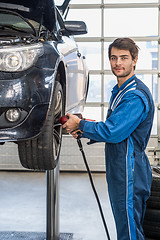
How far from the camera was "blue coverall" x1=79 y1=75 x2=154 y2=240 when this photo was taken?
7.16 feet

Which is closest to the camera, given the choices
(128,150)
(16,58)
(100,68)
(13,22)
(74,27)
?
(16,58)

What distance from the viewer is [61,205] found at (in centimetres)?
506

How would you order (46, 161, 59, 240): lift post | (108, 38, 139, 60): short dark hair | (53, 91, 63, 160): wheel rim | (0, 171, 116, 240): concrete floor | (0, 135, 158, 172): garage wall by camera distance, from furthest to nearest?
(0, 135, 158, 172): garage wall → (0, 171, 116, 240): concrete floor → (46, 161, 59, 240): lift post → (53, 91, 63, 160): wheel rim → (108, 38, 139, 60): short dark hair

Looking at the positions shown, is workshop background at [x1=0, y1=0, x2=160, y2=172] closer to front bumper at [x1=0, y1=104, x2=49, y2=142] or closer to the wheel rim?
the wheel rim

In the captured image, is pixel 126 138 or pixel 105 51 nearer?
pixel 126 138

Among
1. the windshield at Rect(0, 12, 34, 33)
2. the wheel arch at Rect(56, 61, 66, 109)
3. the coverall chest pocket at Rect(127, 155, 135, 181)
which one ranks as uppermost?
the windshield at Rect(0, 12, 34, 33)

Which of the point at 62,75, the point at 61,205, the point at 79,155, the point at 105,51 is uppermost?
the point at 105,51

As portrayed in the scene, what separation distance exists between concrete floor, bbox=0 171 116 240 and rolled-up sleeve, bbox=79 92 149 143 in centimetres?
195

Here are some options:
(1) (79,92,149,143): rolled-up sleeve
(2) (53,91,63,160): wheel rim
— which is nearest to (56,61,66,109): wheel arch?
(2) (53,91,63,160): wheel rim

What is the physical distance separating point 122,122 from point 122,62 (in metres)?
0.40

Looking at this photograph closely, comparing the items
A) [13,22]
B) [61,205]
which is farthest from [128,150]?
[61,205]

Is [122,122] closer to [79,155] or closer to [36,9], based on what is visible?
[36,9]

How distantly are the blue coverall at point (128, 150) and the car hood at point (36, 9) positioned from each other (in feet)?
2.92

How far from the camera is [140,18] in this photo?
6.80 meters
